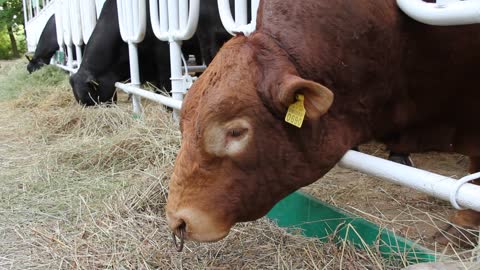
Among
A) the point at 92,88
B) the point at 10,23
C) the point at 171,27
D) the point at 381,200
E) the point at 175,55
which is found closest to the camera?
the point at 381,200

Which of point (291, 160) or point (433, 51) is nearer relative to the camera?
point (291, 160)

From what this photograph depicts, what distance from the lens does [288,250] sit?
2.01 meters

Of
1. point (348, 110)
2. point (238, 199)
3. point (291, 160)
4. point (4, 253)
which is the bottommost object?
point (4, 253)

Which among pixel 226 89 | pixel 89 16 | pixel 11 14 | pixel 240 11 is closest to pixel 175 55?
pixel 240 11

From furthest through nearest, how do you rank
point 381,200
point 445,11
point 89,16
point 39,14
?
point 39,14 < point 89,16 < point 381,200 < point 445,11

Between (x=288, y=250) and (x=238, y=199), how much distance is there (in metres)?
0.52

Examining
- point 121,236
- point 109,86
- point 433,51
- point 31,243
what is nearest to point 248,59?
point 433,51

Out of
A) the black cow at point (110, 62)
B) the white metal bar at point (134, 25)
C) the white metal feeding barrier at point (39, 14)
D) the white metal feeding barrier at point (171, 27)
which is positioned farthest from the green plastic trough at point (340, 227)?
the white metal feeding barrier at point (39, 14)

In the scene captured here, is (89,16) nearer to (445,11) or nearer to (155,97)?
(155,97)

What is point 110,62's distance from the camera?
233 inches

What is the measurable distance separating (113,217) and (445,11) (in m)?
1.67

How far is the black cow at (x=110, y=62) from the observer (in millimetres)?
5605

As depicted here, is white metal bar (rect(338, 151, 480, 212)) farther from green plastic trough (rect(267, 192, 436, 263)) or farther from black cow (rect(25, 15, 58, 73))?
black cow (rect(25, 15, 58, 73))

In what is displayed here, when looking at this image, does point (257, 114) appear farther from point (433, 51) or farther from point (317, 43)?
point (433, 51)
